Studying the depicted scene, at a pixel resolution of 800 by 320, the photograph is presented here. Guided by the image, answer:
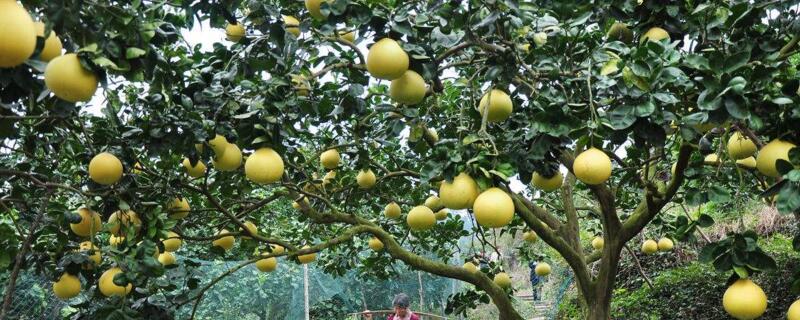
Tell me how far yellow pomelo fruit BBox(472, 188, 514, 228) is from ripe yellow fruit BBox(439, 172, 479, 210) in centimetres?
3

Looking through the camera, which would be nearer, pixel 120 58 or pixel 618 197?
pixel 120 58

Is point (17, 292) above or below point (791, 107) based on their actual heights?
above

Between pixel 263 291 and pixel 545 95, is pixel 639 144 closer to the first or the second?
pixel 545 95

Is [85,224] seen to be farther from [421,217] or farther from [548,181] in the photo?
[548,181]

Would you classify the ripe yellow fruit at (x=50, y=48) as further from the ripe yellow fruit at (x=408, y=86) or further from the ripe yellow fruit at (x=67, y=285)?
the ripe yellow fruit at (x=67, y=285)

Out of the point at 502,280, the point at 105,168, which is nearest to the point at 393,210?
the point at 502,280

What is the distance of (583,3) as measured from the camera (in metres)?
2.41

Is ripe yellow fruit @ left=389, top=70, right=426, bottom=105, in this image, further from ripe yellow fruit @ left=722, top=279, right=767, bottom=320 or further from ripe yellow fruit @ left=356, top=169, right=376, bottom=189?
ripe yellow fruit @ left=356, top=169, right=376, bottom=189

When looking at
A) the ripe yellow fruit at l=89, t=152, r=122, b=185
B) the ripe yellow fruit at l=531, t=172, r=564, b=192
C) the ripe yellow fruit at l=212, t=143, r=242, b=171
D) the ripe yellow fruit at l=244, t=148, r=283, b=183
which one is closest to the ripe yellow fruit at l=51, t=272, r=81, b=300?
the ripe yellow fruit at l=89, t=152, r=122, b=185

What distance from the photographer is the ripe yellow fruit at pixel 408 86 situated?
2.04 m

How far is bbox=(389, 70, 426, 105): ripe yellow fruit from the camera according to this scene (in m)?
2.04

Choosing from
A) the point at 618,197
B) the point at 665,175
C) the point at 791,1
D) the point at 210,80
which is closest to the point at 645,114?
the point at 791,1

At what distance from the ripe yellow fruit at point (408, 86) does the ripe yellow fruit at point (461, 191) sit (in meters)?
0.32

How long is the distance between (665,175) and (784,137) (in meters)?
3.99
